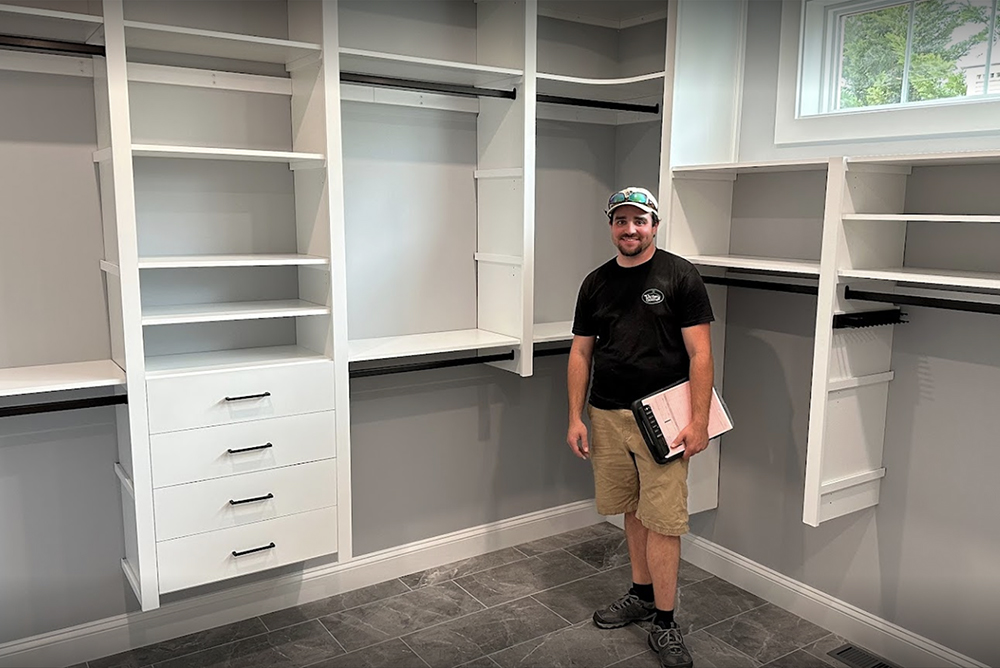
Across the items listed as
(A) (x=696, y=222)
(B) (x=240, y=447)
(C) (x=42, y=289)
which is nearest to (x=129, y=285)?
(C) (x=42, y=289)

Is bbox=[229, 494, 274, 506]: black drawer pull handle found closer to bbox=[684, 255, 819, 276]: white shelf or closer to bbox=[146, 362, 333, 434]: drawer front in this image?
bbox=[146, 362, 333, 434]: drawer front

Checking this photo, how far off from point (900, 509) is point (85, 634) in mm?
2919

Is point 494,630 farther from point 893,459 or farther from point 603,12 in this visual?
point 603,12

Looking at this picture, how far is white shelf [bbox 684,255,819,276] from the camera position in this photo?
8.75ft

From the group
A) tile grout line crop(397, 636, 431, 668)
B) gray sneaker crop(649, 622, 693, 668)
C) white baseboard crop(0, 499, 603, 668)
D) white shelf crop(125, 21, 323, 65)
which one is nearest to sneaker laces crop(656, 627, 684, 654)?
gray sneaker crop(649, 622, 693, 668)

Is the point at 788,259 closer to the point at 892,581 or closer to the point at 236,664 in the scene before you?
the point at 892,581

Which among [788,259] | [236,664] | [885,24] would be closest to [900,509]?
[788,259]

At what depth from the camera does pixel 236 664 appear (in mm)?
2838

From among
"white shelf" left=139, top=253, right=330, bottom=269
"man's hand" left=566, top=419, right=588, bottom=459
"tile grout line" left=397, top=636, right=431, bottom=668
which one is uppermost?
"white shelf" left=139, top=253, right=330, bottom=269

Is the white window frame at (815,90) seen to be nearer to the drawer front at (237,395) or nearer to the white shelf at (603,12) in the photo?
the white shelf at (603,12)

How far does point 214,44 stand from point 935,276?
7.77ft

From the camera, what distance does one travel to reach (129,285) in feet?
8.14

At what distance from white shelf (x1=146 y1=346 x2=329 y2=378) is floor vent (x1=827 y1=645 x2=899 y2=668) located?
2142mm

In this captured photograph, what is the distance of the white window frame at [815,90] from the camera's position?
Result: 9.19 feet
